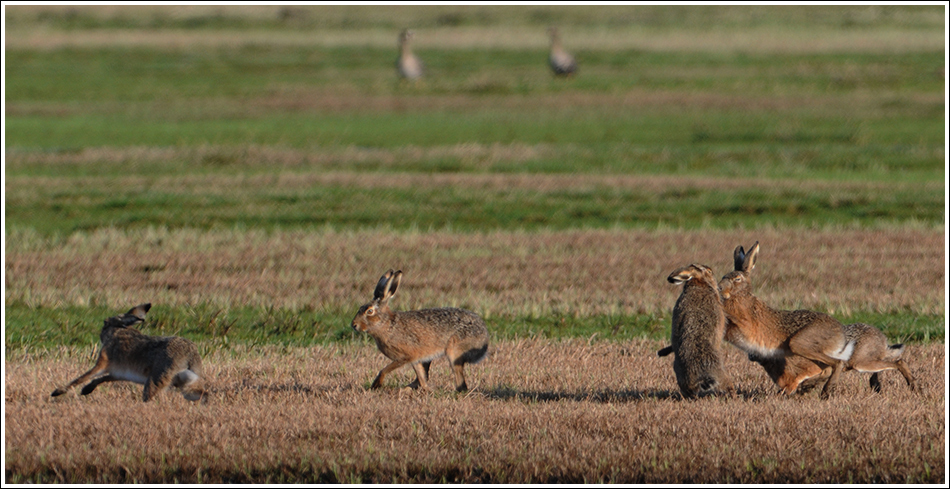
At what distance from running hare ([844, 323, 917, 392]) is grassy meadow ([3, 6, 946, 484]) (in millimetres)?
231

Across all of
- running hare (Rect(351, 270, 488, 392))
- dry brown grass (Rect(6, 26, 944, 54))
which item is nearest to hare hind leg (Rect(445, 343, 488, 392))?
running hare (Rect(351, 270, 488, 392))

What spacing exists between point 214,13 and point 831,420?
107857 mm

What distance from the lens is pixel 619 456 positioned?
7609 millimetres

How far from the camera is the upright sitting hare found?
341 inches

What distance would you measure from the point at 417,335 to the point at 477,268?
766 cm

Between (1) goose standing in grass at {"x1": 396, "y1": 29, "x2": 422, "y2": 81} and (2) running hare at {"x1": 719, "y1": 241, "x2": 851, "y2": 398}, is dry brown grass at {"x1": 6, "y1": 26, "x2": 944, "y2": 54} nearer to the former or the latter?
(1) goose standing in grass at {"x1": 396, "y1": 29, "x2": 422, "y2": 81}

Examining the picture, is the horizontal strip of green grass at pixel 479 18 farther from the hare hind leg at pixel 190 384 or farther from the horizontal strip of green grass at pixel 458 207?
the hare hind leg at pixel 190 384

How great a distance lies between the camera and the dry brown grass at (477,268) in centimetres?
1456

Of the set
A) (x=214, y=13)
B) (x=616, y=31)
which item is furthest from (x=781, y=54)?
(x=214, y=13)

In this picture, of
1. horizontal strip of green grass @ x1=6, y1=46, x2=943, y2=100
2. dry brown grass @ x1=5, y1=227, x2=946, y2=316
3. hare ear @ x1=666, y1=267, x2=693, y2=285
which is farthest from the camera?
horizontal strip of green grass @ x1=6, y1=46, x2=943, y2=100

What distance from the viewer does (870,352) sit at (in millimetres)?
9133

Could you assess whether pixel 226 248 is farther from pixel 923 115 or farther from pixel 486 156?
pixel 923 115

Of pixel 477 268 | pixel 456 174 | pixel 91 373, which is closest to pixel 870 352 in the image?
pixel 91 373

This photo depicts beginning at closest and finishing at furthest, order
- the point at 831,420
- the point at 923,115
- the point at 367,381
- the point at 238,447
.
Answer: the point at 238,447, the point at 831,420, the point at 367,381, the point at 923,115
